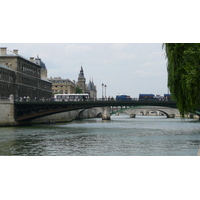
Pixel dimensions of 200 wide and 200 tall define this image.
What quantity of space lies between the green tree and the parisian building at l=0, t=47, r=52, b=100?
174 ft

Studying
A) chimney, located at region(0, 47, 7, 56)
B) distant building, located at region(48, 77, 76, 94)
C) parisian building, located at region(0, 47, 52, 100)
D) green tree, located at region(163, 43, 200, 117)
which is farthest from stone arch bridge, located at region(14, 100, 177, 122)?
distant building, located at region(48, 77, 76, 94)

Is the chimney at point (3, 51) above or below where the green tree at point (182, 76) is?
above

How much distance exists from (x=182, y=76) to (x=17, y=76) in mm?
62209

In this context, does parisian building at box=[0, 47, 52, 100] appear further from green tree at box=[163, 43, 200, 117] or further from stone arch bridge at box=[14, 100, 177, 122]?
green tree at box=[163, 43, 200, 117]

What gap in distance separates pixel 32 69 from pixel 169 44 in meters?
72.7

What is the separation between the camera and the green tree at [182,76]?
1970 cm

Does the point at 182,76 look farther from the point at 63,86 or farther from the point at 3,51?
the point at 63,86

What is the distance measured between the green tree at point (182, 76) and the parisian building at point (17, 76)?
174ft

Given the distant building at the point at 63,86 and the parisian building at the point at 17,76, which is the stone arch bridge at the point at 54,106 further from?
the distant building at the point at 63,86

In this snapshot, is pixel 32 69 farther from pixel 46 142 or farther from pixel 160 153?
pixel 160 153

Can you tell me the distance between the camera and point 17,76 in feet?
262

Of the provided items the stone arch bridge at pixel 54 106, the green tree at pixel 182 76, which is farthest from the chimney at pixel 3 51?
the green tree at pixel 182 76

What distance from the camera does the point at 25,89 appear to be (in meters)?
86.1

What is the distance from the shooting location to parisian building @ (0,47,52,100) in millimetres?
74188
